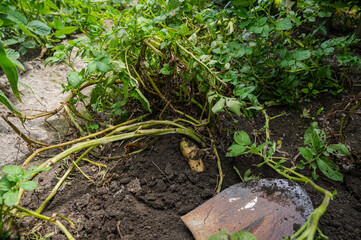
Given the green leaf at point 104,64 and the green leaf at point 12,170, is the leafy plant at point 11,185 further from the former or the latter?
the green leaf at point 104,64

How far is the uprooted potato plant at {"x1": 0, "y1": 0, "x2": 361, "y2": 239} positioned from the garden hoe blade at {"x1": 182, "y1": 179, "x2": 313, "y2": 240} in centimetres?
8

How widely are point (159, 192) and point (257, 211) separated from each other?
45cm

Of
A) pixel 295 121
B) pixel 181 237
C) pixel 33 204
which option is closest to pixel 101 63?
pixel 33 204

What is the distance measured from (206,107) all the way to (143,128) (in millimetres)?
377

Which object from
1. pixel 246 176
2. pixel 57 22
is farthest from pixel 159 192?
pixel 57 22

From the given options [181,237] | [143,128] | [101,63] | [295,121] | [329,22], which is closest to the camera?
→ [181,237]

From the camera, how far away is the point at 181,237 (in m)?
0.97

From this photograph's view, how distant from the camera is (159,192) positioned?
1132 mm

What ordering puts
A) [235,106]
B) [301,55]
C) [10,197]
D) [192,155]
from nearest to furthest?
[10,197] < [235,106] < [192,155] < [301,55]

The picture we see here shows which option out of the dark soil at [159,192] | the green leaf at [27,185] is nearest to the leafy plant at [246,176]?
the dark soil at [159,192]

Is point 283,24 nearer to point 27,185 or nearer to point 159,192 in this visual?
point 159,192

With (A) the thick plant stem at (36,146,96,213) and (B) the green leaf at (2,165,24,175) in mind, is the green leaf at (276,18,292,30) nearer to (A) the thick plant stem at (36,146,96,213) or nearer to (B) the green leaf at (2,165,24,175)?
(A) the thick plant stem at (36,146,96,213)

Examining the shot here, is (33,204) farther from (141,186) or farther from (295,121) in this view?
(295,121)

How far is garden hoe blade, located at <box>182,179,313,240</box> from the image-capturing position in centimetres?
96
